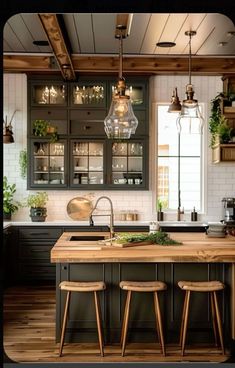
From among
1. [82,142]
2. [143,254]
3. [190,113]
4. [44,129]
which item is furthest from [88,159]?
[143,254]

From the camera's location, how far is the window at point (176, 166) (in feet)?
26.8

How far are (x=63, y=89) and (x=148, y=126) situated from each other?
55.4 inches

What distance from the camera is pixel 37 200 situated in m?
7.86

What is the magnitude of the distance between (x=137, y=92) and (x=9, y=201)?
101 inches

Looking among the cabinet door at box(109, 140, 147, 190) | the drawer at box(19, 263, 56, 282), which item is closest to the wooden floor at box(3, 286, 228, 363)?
the drawer at box(19, 263, 56, 282)

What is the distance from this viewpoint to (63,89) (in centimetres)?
784

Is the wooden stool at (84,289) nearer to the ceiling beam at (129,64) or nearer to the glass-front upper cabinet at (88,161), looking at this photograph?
the glass-front upper cabinet at (88,161)

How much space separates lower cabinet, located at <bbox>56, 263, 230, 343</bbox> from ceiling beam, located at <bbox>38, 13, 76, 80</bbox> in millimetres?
2293

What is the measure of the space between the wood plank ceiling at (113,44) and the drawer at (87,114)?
55cm

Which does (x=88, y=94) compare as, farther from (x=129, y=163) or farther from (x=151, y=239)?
(x=151, y=239)

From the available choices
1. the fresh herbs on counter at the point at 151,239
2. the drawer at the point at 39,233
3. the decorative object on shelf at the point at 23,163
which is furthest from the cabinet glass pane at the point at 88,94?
the fresh herbs on counter at the point at 151,239
